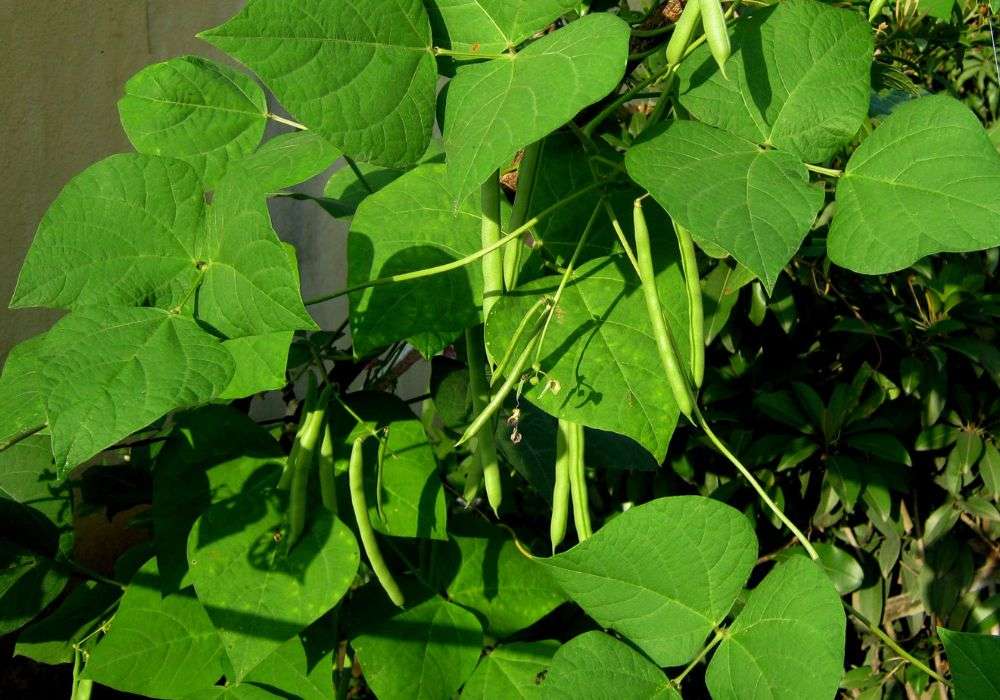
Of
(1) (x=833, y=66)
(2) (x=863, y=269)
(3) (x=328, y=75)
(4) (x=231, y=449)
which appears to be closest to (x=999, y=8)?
(1) (x=833, y=66)

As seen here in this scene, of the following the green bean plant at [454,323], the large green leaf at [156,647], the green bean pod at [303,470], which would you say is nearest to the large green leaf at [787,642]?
the green bean plant at [454,323]

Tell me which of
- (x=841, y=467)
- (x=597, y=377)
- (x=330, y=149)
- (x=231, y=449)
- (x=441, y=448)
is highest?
(x=330, y=149)

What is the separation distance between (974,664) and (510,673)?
0.41 meters

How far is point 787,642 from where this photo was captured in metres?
0.57

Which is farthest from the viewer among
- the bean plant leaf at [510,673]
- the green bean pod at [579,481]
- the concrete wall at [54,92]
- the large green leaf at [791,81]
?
the concrete wall at [54,92]

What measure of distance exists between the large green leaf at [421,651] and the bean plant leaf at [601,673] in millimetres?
224

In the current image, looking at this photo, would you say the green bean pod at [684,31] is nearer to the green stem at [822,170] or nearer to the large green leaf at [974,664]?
the green stem at [822,170]

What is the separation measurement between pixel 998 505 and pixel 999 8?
1033 mm

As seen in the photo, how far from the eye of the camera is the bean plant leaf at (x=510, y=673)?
2.70 ft

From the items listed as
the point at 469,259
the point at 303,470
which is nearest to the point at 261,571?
the point at 303,470

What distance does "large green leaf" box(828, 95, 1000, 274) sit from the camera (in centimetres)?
53

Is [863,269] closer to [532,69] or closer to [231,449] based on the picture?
[532,69]

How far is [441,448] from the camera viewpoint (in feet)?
4.47

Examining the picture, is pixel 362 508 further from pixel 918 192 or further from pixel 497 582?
pixel 918 192
